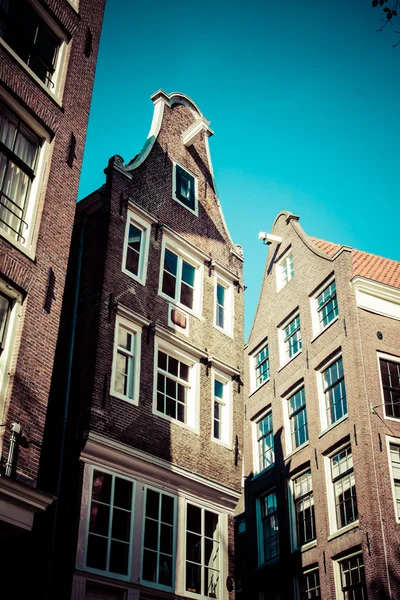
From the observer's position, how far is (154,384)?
16.1 meters

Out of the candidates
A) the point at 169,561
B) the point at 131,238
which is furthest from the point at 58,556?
the point at 131,238

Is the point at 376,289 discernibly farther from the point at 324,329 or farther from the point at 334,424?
the point at 334,424

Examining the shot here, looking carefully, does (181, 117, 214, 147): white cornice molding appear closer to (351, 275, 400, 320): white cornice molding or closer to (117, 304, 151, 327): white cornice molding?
(117, 304, 151, 327): white cornice molding

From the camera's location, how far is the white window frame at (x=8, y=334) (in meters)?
11.5

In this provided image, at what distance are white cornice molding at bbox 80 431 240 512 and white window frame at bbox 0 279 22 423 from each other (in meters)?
2.93

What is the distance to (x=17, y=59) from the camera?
534 inches

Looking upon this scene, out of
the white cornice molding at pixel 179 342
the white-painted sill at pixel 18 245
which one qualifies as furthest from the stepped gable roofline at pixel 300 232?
the white-painted sill at pixel 18 245

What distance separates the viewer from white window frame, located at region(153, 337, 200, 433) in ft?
54.0

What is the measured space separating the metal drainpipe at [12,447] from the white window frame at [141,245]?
603cm

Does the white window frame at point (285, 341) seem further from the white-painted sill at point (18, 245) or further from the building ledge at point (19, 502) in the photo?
the building ledge at point (19, 502)

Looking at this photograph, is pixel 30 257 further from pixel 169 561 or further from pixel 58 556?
pixel 169 561

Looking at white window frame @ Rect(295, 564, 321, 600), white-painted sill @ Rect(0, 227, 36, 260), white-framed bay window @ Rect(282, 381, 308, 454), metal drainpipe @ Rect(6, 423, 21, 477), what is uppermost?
white-framed bay window @ Rect(282, 381, 308, 454)

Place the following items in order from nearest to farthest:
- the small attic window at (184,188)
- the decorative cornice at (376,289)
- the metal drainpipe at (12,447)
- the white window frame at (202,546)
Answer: the metal drainpipe at (12,447) < the white window frame at (202,546) < the small attic window at (184,188) < the decorative cornice at (376,289)

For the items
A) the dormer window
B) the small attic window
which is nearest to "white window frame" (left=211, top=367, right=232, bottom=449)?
the small attic window
